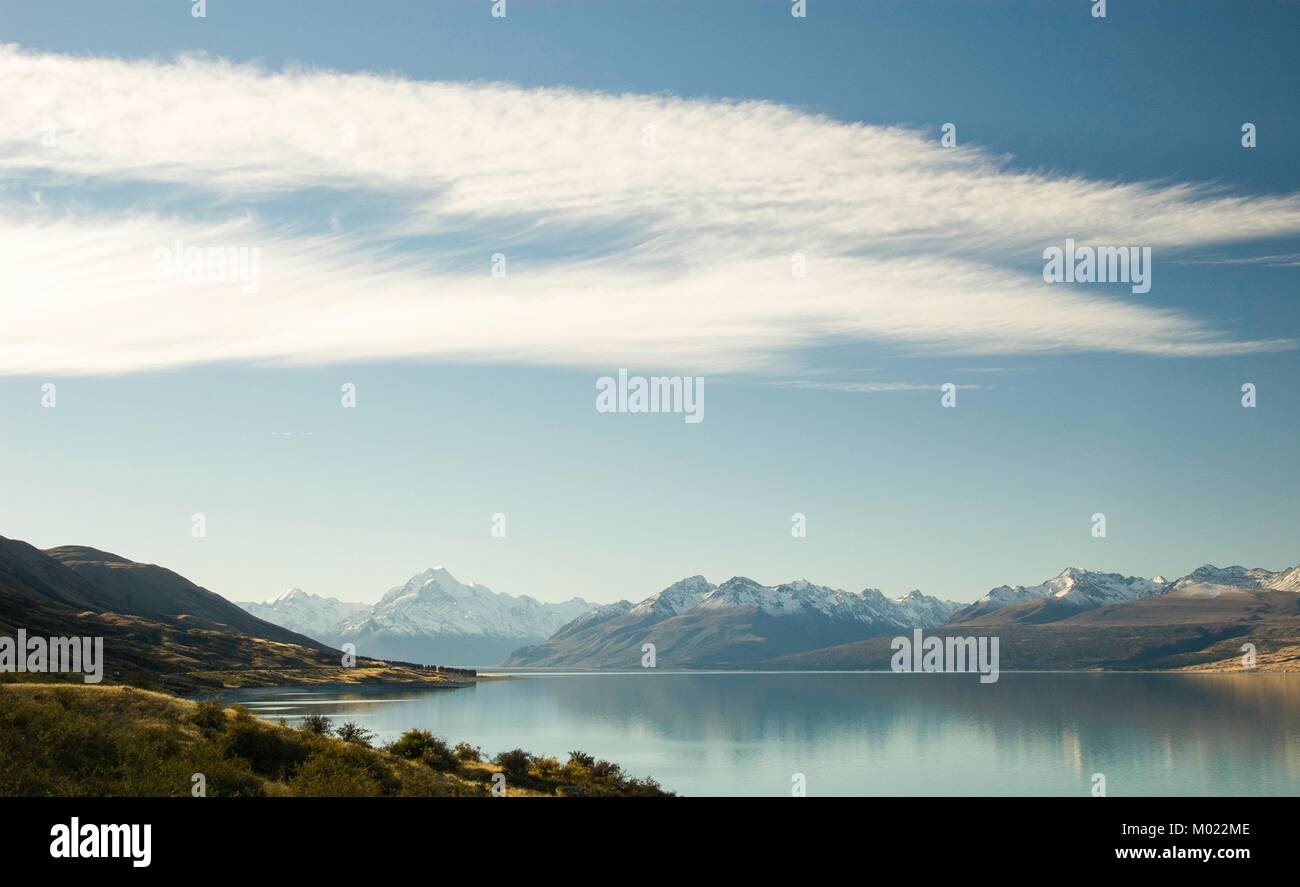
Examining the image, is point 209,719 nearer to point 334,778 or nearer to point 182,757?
point 182,757

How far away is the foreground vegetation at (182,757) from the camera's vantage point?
112ft

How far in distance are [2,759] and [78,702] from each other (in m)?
9.38

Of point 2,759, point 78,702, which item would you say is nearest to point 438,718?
point 78,702

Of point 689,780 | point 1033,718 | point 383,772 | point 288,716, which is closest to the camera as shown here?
point 383,772

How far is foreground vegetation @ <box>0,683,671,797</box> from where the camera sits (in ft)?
112

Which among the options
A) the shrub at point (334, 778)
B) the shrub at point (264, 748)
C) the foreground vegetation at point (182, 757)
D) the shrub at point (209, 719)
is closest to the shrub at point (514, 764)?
the foreground vegetation at point (182, 757)

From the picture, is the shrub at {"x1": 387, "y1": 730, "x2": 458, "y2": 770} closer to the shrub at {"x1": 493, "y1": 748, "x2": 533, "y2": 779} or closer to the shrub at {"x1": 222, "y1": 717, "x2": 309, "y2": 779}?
the shrub at {"x1": 493, "y1": 748, "x2": 533, "y2": 779}

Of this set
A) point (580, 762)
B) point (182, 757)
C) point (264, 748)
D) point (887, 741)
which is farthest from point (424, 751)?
point (887, 741)

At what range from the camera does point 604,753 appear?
3767 inches

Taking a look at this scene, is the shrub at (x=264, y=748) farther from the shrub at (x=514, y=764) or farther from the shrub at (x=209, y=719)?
the shrub at (x=514, y=764)

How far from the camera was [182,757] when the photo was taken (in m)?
37.0
